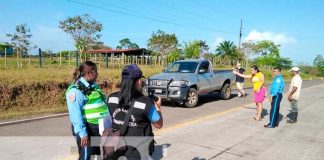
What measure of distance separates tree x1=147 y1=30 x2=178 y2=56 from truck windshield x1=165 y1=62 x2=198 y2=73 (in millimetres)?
38738

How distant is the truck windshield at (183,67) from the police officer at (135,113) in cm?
1015

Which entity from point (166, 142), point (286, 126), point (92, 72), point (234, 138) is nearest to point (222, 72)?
point (286, 126)

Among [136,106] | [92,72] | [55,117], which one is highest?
[92,72]

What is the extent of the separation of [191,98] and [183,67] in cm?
162

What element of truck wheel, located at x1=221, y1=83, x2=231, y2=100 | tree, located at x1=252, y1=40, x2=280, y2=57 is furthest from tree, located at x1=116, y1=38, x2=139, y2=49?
truck wheel, located at x1=221, y1=83, x2=231, y2=100

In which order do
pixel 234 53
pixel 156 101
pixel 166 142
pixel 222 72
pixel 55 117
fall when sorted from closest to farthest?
pixel 156 101 → pixel 166 142 → pixel 55 117 → pixel 222 72 → pixel 234 53

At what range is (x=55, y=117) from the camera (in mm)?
9852

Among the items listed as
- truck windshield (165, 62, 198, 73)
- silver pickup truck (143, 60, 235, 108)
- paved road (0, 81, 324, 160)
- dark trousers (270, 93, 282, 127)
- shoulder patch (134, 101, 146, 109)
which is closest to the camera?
shoulder patch (134, 101, 146, 109)

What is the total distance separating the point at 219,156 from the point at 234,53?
64.9 meters

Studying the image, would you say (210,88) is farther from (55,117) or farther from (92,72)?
(92,72)

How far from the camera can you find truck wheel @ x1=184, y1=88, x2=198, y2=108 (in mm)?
12359

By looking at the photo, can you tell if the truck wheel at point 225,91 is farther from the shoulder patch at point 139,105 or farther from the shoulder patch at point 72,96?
the shoulder patch at point 139,105

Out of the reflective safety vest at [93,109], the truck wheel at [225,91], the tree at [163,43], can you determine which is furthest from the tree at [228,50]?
the reflective safety vest at [93,109]

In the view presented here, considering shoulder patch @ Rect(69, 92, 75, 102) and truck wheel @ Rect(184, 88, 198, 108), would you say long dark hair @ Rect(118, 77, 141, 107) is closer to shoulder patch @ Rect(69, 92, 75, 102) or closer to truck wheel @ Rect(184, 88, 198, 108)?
shoulder patch @ Rect(69, 92, 75, 102)
